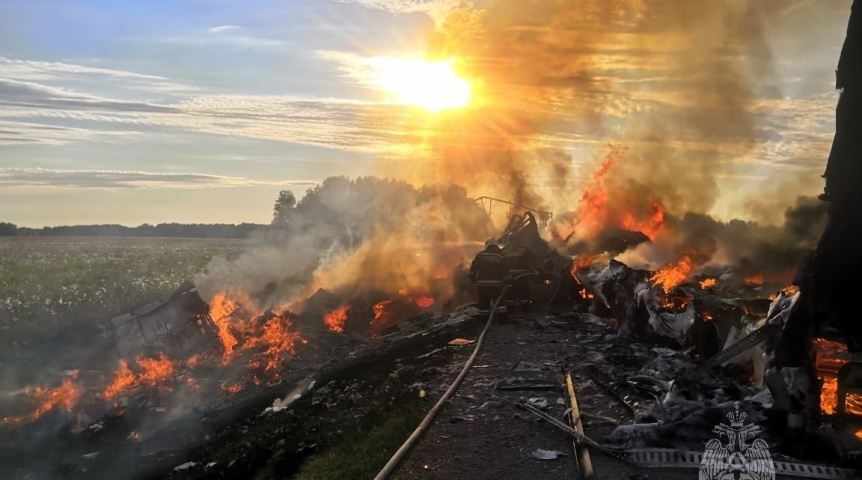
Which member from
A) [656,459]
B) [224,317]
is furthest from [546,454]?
[224,317]

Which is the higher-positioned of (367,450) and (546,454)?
(546,454)

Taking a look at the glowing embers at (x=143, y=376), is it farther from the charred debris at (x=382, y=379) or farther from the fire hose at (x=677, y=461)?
the fire hose at (x=677, y=461)

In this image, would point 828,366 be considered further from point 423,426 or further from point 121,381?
point 121,381

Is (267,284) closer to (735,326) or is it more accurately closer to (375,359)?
(375,359)

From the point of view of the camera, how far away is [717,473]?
20.7ft

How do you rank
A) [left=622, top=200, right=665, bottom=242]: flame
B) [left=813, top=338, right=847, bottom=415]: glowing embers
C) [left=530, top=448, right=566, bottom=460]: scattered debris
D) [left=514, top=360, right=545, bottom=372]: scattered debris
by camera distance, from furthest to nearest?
[left=622, top=200, right=665, bottom=242]: flame → [left=514, top=360, right=545, bottom=372]: scattered debris → [left=813, top=338, right=847, bottom=415]: glowing embers → [left=530, top=448, right=566, bottom=460]: scattered debris

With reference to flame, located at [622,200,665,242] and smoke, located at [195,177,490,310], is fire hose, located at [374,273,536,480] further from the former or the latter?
flame, located at [622,200,665,242]

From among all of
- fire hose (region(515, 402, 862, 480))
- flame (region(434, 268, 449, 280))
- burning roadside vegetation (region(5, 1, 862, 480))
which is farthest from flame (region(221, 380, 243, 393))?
flame (region(434, 268, 449, 280))

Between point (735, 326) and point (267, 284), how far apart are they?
19.0 meters

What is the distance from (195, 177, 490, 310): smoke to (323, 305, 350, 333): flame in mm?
1495

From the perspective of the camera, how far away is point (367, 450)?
786 cm

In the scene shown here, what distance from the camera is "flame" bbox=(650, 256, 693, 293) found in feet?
49.7

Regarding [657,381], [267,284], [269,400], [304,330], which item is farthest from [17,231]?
[657,381]
